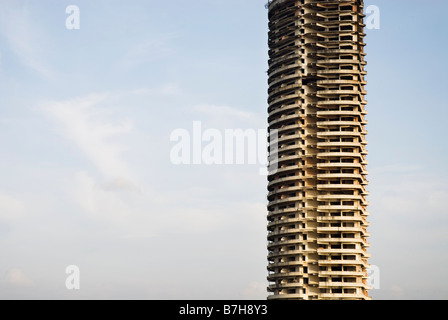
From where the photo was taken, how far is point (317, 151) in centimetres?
17350

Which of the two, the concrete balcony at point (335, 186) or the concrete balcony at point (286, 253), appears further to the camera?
the concrete balcony at point (335, 186)

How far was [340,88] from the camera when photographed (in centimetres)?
17725

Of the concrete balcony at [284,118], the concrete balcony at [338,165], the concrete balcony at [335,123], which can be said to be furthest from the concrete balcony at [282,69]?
the concrete balcony at [338,165]

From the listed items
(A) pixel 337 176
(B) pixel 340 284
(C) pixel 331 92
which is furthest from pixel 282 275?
(C) pixel 331 92

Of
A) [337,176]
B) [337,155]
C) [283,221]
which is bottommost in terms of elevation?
[283,221]

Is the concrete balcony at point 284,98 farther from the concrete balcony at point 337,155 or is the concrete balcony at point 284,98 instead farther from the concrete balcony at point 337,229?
the concrete balcony at point 337,229

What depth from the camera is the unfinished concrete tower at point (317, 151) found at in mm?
165625

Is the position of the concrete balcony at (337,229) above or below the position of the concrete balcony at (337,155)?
below

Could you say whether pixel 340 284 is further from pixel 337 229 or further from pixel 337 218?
pixel 337 218

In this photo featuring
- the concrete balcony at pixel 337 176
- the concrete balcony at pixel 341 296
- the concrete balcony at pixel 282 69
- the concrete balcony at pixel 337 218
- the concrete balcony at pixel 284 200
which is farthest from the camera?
the concrete balcony at pixel 282 69
